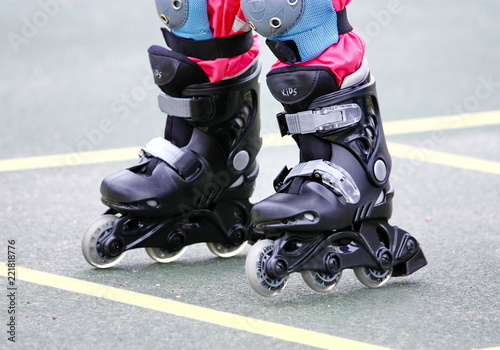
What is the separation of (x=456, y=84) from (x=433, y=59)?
70 centimetres

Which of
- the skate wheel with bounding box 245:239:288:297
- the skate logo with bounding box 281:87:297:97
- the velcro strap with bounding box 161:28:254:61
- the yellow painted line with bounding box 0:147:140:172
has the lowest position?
the yellow painted line with bounding box 0:147:140:172

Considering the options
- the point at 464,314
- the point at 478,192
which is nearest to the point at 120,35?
the point at 478,192

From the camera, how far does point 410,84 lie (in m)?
6.46

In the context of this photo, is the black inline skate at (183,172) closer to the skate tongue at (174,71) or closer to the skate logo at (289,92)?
the skate tongue at (174,71)

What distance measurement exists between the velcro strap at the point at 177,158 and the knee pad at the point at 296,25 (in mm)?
544

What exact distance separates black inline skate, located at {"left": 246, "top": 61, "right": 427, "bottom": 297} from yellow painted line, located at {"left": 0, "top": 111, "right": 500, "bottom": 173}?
72.3 inches

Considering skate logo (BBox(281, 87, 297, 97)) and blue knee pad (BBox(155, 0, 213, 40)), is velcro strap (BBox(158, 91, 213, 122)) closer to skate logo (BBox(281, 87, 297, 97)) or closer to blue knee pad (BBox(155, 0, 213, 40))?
blue knee pad (BBox(155, 0, 213, 40))

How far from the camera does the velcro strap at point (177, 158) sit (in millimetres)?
3309

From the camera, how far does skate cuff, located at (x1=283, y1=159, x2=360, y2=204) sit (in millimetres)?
2963

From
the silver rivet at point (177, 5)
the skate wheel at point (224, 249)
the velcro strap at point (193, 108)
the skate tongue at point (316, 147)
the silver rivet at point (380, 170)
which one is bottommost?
the skate wheel at point (224, 249)

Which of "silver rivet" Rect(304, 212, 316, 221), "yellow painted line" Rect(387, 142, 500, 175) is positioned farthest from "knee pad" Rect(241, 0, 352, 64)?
"yellow painted line" Rect(387, 142, 500, 175)

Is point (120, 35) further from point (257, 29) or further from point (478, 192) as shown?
point (257, 29)

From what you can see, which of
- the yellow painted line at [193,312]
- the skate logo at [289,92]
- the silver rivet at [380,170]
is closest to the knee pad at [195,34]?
the skate logo at [289,92]

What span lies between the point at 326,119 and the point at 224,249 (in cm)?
82
